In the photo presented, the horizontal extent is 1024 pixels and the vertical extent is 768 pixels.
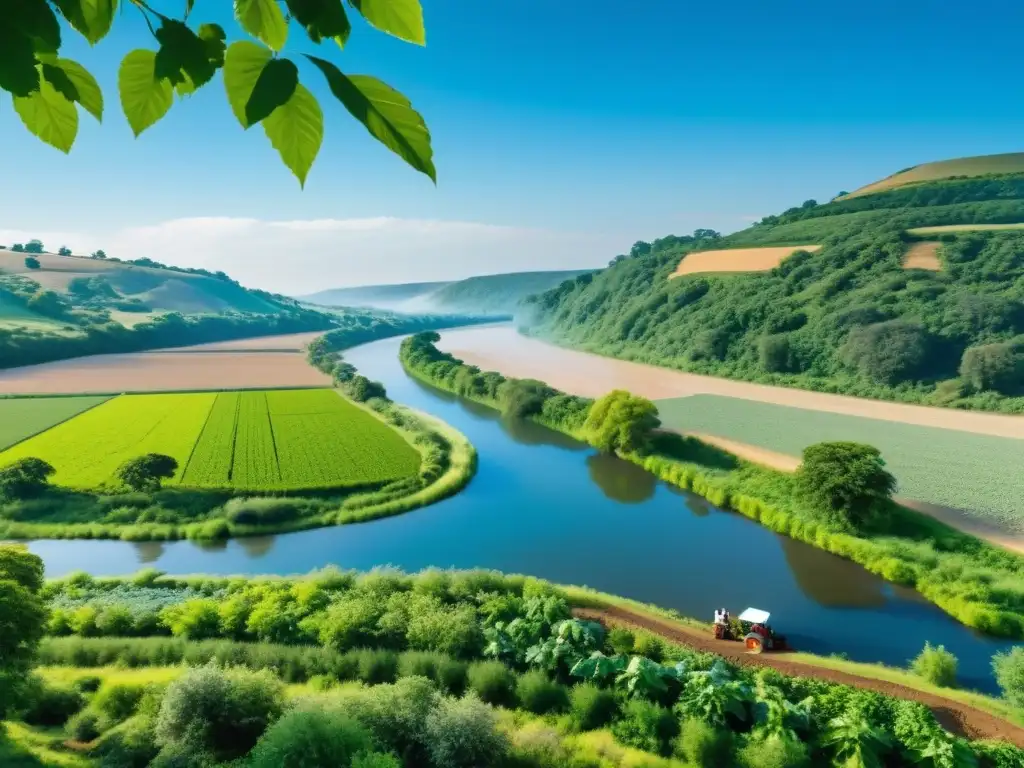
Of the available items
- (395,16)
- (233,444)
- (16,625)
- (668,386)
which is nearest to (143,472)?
(233,444)

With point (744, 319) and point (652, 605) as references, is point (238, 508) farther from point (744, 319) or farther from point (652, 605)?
point (744, 319)

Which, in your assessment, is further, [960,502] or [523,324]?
[523,324]

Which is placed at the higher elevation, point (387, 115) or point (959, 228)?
point (959, 228)

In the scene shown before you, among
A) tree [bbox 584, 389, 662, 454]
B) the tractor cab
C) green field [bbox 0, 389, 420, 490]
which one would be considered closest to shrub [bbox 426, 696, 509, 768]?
the tractor cab

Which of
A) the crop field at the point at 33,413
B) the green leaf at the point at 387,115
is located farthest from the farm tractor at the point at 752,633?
the crop field at the point at 33,413

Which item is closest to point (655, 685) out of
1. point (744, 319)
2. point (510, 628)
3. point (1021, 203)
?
point (510, 628)

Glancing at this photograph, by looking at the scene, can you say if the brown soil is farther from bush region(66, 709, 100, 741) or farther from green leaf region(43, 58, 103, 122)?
green leaf region(43, 58, 103, 122)

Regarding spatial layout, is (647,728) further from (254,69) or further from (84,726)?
(254,69)
